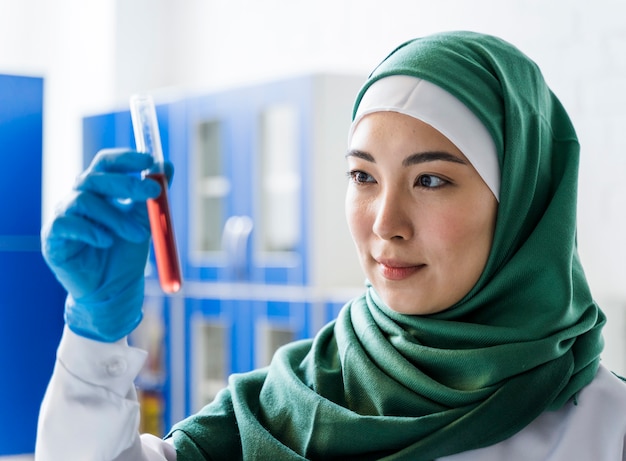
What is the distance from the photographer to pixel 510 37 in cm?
302

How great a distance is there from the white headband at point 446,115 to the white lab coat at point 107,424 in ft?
1.12

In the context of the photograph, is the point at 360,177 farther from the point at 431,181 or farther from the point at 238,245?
the point at 238,245

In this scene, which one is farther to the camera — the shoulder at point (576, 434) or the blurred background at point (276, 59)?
the blurred background at point (276, 59)

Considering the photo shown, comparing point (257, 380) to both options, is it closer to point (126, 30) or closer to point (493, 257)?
point (493, 257)

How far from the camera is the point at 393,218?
1272 mm

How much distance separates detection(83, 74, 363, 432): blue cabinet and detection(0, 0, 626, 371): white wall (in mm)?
443

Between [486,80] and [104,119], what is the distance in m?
3.41

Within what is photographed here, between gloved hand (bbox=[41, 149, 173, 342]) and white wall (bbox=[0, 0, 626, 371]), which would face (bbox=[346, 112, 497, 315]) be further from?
white wall (bbox=[0, 0, 626, 371])

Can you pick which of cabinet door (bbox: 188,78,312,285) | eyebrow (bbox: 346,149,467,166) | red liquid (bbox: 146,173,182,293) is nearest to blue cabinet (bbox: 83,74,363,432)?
cabinet door (bbox: 188,78,312,285)

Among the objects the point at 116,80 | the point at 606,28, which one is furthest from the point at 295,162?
the point at 116,80

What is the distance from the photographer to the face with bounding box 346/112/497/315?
1281 mm

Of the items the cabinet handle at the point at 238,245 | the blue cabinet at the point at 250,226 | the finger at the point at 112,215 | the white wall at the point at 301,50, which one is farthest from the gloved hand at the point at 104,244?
the cabinet handle at the point at 238,245

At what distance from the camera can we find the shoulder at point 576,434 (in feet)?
4.21

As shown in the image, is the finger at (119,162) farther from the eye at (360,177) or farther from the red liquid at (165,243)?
the eye at (360,177)
